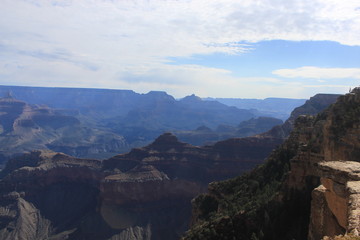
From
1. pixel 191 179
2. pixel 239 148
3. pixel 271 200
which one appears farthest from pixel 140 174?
pixel 271 200

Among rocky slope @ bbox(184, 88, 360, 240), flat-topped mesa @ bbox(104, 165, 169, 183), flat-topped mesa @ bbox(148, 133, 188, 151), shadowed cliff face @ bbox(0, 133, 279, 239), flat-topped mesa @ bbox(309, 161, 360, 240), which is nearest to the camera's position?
flat-topped mesa @ bbox(309, 161, 360, 240)

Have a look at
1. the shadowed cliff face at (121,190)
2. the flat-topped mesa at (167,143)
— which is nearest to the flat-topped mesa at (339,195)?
the shadowed cliff face at (121,190)

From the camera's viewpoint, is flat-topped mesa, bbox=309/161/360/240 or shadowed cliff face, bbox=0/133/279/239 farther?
shadowed cliff face, bbox=0/133/279/239

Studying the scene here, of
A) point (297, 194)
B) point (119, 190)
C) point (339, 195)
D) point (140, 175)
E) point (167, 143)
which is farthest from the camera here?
point (167, 143)

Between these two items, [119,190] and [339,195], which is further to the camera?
[119,190]

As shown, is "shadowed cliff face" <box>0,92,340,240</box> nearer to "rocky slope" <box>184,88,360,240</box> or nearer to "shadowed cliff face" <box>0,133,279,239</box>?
"shadowed cliff face" <box>0,133,279,239</box>

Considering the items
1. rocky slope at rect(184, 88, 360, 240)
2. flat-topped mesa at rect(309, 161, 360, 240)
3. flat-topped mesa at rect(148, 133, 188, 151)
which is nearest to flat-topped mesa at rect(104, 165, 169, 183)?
flat-topped mesa at rect(148, 133, 188, 151)

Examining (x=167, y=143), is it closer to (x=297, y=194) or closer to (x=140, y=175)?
(x=140, y=175)

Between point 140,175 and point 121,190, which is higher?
point 140,175

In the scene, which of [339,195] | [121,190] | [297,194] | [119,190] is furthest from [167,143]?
[339,195]

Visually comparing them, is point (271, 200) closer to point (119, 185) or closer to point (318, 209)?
point (318, 209)

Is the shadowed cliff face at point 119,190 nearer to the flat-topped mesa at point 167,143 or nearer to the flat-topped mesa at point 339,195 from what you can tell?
the flat-topped mesa at point 167,143

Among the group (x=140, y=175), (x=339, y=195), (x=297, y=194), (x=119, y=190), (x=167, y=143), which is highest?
(x=339, y=195)

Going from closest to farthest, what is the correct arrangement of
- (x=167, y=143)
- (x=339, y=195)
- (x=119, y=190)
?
1. (x=339, y=195)
2. (x=119, y=190)
3. (x=167, y=143)
